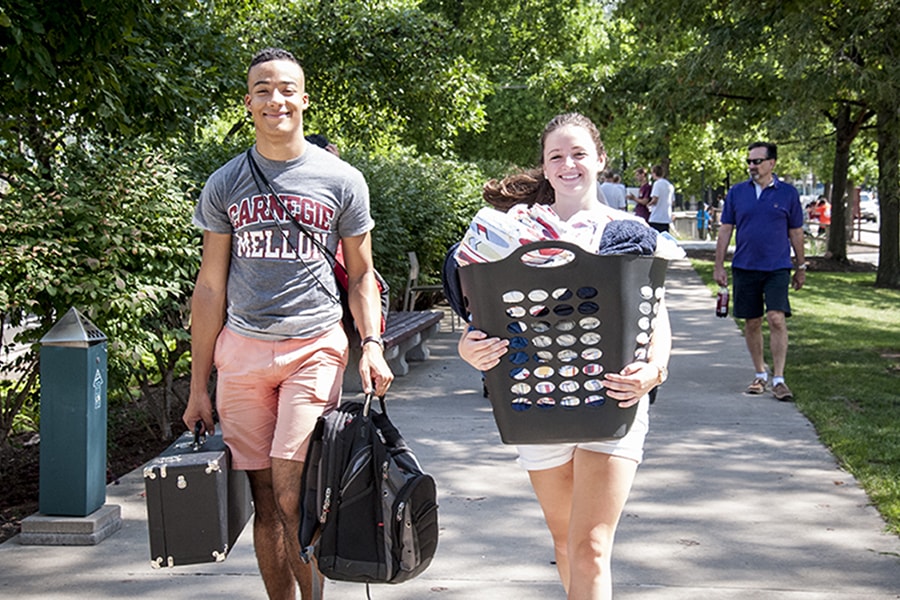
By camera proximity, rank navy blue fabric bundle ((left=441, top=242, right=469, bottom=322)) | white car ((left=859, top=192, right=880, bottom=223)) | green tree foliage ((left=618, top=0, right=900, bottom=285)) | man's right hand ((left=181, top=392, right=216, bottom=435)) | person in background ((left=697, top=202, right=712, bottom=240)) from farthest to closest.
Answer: white car ((left=859, top=192, right=880, bottom=223))
person in background ((left=697, top=202, right=712, bottom=240))
green tree foliage ((left=618, top=0, right=900, bottom=285))
man's right hand ((left=181, top=392, right=216, bottom=435))
navy blue fabric bundle ((left=441, top=242, right=469, bottom=322))

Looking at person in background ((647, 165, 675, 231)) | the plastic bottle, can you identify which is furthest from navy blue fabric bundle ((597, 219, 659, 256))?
person in background ((647, 165, 675, 231))

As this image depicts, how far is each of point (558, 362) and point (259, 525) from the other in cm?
141

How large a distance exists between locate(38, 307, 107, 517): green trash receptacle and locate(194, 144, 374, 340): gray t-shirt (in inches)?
64.2

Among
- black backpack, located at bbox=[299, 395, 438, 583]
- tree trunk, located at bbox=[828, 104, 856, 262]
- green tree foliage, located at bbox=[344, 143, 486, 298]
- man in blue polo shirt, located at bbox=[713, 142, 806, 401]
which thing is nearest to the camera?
black backpack, located at bbox=[299, 395, 438, 583]

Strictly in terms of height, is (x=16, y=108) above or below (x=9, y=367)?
above

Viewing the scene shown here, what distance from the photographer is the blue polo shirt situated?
8.59 meters

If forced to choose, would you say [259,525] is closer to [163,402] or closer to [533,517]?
[533,517]

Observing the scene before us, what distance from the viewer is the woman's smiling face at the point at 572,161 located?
10.8ft

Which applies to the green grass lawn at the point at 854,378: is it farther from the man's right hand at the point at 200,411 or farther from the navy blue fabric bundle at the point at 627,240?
the man's right hand at the point at 200,411

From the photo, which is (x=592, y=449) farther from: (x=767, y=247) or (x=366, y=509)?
(x=767, y=247)

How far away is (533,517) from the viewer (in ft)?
18.3

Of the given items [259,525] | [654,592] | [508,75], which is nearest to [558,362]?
[259,525]

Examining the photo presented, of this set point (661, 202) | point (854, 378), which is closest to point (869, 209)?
point (661, 202)

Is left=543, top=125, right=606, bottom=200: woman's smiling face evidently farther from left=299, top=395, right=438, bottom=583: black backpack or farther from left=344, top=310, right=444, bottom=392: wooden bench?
left=344, top=310, right=444, bottom=392: wooden bench
